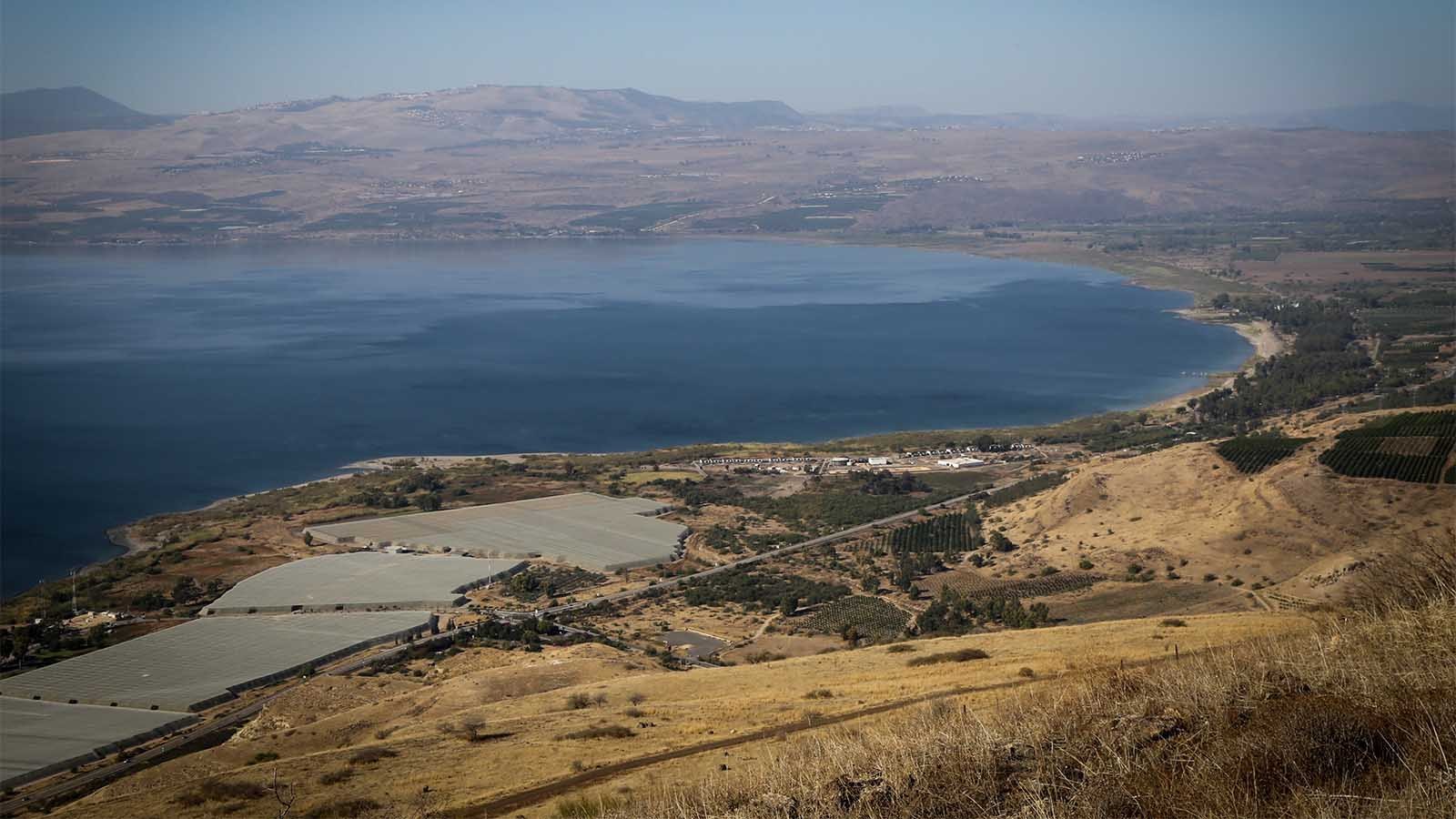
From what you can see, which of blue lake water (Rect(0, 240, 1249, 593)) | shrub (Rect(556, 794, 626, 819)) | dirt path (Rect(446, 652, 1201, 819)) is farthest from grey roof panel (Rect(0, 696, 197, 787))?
blue lake water (Rect(0, 240, 1249, 593))

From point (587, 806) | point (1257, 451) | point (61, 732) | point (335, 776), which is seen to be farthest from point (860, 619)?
point (587, 806)

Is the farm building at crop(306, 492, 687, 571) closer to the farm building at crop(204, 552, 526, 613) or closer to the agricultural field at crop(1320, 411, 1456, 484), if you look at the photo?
the farm building at crop(204, 552, 526, 613)

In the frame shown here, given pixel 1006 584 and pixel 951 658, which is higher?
pixel 951 658

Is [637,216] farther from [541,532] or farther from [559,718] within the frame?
[559,718]

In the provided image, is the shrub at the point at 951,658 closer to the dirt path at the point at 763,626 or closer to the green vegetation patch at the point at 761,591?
the dirt path at the point at 763,626

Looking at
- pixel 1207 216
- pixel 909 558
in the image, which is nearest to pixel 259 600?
pixel 909 558

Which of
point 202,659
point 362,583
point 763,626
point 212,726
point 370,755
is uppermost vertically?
point 370,755
